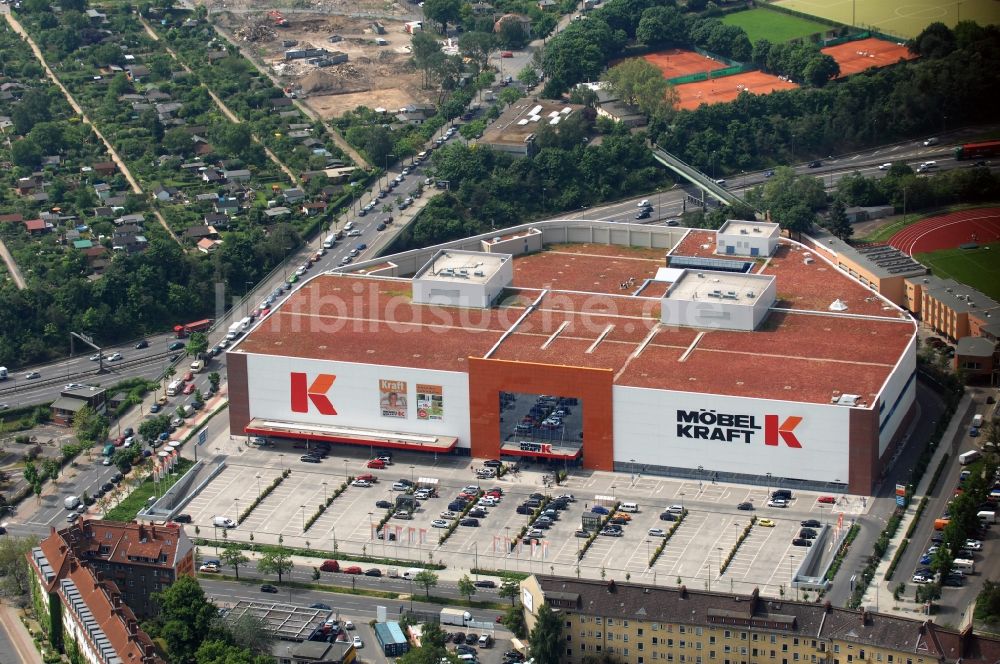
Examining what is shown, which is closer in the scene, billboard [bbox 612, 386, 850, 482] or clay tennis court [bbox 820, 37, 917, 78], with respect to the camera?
billboard [bbox 612, 386, 850, 482]

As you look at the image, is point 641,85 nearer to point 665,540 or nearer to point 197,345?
point 197,345

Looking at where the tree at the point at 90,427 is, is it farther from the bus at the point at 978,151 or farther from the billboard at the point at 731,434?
the bus at the point at 978,151

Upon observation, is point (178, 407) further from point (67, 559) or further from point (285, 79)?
point (285, 79)

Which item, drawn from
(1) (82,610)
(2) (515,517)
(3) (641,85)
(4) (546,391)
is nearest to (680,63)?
(3) (641,85)

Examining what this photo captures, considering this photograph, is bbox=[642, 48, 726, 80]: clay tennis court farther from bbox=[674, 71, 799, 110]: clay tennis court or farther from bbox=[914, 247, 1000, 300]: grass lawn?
bbox=[914, 247, 1000, 300]: grass lawn

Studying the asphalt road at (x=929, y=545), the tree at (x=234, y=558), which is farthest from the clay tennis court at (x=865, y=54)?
the tree at (x=234, y=558)

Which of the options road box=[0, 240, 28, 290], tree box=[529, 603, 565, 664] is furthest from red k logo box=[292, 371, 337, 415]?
road box=[0, 240, 28, 290]
